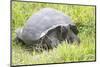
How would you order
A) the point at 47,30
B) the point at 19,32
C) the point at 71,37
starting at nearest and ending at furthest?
the point at 19,32 < the point at 47,30 < the point at 71,37

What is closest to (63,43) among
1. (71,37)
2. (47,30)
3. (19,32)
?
(71,37)

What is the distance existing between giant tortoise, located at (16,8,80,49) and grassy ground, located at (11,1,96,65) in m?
0.06

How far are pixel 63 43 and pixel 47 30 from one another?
27 cm

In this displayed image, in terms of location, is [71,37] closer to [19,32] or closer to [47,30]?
[47,30]

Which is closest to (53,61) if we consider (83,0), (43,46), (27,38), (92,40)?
(43,46)

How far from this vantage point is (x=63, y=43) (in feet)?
8.55

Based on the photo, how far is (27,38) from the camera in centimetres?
245

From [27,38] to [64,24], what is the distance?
0.51 metres

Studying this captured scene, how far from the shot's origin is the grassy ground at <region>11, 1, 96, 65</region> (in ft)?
7.90

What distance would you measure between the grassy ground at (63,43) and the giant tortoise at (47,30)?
0.19 ft

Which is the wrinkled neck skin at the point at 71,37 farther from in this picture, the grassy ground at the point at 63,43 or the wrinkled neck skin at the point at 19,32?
the wrinkled neck skin at the point at 19,32

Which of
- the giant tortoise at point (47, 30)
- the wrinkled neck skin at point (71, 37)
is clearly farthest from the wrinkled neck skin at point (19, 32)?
the wrinkled neck skin at point (71, 37)

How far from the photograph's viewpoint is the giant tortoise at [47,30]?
2453mm

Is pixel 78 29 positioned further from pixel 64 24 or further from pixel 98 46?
pixel 98 46
